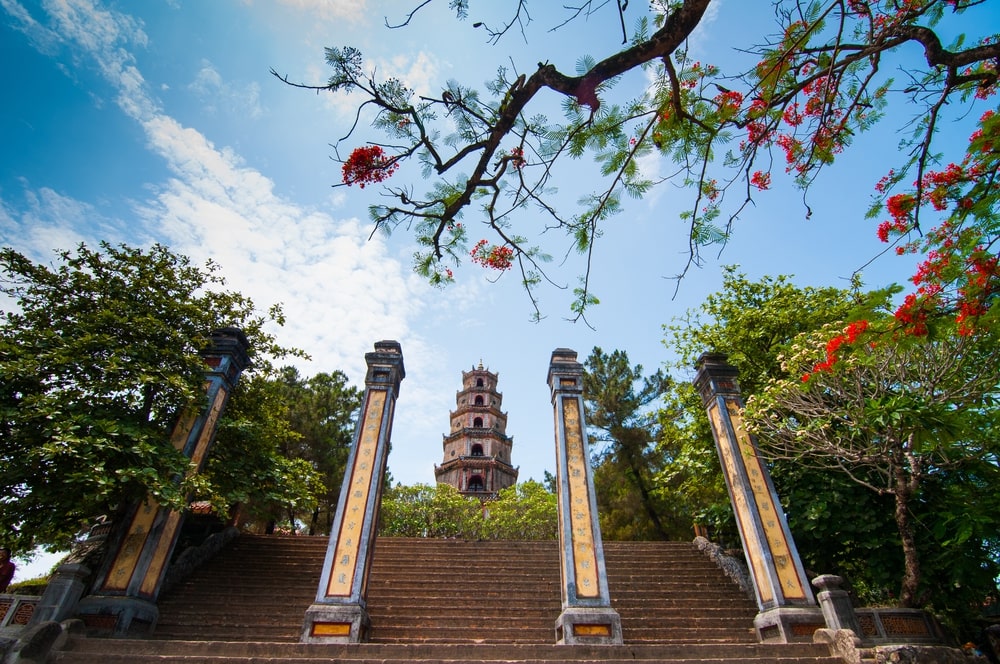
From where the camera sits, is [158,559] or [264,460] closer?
[158,559]

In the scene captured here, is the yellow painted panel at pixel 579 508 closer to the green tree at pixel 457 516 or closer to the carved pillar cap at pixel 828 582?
the carved pillar cap at pixel 828 582

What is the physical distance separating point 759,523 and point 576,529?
2.50m

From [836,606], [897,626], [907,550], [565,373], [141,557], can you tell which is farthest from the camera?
[565,373]

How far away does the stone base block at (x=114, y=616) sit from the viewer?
568 centimetres

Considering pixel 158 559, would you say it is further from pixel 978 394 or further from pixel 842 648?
pixel 978 394

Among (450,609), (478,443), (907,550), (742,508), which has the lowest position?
(450,609)

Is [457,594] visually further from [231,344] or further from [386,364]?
[231,344]

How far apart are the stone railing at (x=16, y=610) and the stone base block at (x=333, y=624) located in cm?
272

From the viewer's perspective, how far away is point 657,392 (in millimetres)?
18391

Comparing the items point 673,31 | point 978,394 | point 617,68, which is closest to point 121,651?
point 617,68

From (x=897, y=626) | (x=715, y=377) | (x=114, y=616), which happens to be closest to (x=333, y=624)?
(x=114, y=616)

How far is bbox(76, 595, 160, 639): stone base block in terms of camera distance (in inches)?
223

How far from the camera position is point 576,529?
6.92 metres

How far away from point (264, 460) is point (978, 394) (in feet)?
33.2
